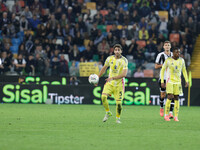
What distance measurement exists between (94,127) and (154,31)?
15593mm

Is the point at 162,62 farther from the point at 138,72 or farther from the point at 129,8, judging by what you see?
the point at 129,8

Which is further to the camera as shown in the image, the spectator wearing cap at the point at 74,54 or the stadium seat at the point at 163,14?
the stadium seat at the point at 163,14

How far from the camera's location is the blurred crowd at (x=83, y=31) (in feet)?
78.3

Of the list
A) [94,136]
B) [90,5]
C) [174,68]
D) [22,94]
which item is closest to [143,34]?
[90,5]

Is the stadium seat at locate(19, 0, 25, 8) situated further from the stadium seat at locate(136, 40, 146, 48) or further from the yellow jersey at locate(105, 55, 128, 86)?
the yellow jersey at locate(105, 55, 128, 86)

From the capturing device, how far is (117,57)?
12.9 metres

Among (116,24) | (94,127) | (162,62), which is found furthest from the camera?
(116,24)

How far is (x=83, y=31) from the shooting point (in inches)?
1038

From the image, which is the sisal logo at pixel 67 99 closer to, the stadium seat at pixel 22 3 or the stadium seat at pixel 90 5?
the stadium seat at pixel 22 3

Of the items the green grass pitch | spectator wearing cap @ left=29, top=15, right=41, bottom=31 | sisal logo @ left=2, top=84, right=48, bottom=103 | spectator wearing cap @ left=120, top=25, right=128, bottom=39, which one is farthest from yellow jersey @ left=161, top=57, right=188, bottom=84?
spectator wearing cap @ left=29, top=15, right=41, bottom=31

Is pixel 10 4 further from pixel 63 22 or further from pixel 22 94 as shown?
pixel 22 94

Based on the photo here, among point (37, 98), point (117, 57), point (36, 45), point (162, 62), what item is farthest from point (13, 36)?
point (117, 57)

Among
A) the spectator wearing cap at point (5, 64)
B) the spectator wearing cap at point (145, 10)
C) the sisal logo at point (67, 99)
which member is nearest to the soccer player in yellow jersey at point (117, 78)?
the sisal logo at point (67, 99)

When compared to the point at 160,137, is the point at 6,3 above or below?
above
